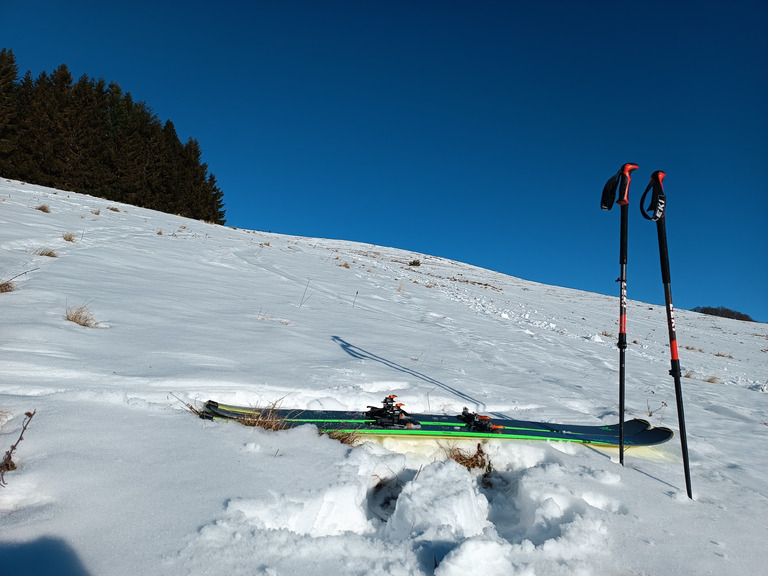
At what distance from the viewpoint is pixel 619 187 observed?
121 inches

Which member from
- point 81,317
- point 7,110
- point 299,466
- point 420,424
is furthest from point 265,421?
point 7,110

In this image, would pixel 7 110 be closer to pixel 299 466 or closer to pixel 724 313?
pixel 299 466

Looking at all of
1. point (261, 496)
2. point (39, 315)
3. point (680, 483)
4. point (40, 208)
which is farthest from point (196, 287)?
point (40, 208)

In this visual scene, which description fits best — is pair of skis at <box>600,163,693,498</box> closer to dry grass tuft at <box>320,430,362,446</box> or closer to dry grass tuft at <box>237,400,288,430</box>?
dry grass tuft at <box>320,430,362,446</box>

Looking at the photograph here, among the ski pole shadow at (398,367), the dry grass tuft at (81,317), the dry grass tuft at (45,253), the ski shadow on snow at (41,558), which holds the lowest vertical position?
the ski shadow on snow at (41,558)

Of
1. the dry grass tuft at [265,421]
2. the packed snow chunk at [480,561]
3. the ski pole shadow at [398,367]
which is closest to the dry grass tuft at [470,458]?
the ski pole shadow at [398,367]

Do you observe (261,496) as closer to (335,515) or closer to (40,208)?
(335,515)

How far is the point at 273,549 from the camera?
1.51m

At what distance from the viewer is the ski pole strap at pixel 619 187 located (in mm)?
3008

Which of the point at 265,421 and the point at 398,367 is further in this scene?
the point at 398,367

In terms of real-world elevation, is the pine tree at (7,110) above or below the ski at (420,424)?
above

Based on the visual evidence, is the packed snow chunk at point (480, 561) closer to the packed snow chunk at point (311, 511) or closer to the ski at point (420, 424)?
the packed snow chunk at point (311, 511)

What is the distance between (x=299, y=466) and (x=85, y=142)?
37.1 m

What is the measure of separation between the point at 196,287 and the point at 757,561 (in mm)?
6428
